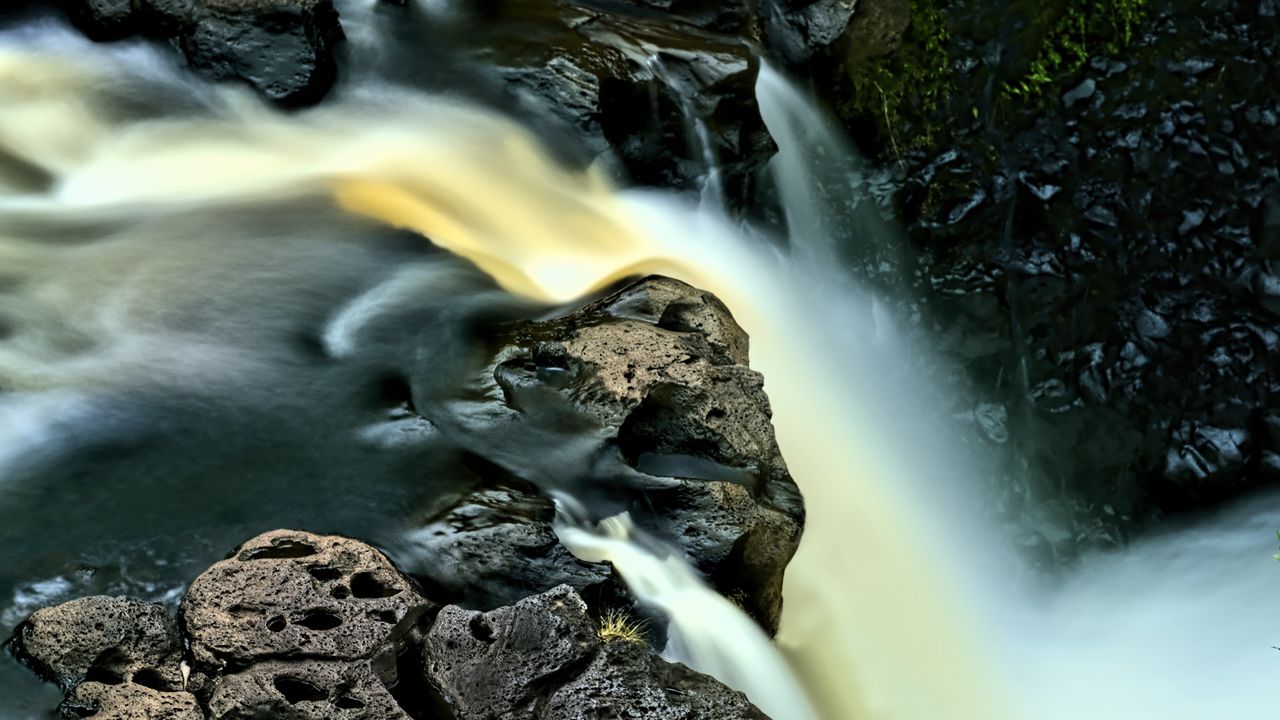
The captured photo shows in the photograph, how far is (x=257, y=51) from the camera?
21.7 ft

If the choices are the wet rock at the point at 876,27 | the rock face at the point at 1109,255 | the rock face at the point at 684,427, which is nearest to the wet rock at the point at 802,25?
the wet rock at the point at 876,27

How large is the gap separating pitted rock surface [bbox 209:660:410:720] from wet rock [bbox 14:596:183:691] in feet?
0.63

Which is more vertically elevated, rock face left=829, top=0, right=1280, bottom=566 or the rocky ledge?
rock face left=829, top=0, right=1280, bottom=566

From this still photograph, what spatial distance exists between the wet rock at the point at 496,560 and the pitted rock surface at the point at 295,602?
0.16 m

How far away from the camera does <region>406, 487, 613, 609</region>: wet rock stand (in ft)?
14.0

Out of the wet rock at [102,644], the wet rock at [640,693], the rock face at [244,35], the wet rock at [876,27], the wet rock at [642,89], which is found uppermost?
the wet rock at [876,27]

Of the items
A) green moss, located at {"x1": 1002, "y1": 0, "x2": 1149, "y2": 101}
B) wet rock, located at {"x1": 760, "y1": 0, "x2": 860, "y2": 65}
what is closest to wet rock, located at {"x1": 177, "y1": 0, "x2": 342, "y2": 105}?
wet rock, located at {"x1": 760, "y1": 0, "x2": 860, "y2": 65}

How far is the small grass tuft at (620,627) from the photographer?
13.5 feet

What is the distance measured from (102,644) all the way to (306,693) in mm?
625

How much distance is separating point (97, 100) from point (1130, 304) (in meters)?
5.76

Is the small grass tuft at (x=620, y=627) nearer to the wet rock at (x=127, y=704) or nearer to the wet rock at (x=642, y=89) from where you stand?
the wet rock at (x=127, y=704)

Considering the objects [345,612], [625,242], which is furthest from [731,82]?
[345,612]

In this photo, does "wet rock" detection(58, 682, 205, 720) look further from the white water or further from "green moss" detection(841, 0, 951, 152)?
"green moss" detection(841, 0, 951, 152)

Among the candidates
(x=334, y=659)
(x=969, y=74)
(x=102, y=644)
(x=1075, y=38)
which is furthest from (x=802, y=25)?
(x=102, y=644)
